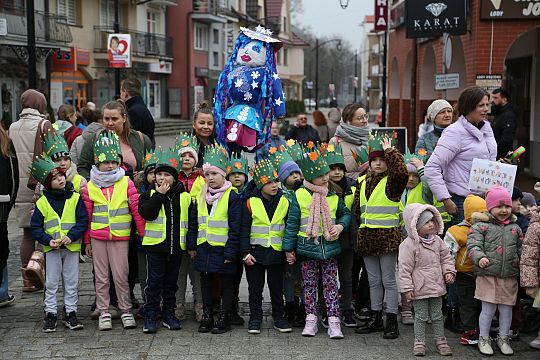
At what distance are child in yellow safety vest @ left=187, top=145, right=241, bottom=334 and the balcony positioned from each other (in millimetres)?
30307

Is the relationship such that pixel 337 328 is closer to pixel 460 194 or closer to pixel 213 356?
pixel 213 356

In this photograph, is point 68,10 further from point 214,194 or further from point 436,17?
point 214,194

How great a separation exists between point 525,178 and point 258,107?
11682mm

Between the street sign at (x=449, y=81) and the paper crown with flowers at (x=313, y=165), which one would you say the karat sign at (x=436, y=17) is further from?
the paper crown with flowers at (x=313, y=165)

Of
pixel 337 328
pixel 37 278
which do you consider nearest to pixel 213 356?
pixel 337 328

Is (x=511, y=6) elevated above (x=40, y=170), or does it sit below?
above

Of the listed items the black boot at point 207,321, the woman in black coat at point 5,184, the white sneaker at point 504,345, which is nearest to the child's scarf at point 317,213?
the black boot at point 207,321

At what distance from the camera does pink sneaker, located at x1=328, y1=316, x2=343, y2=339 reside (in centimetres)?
607

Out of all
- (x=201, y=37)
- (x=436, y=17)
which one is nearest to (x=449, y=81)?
(x=436, y=17)

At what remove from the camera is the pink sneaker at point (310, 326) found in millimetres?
6134

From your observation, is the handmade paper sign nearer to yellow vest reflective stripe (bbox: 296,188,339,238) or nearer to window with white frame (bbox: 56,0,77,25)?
yellow vest reflective stripe (bbox: 296,188,339,238)

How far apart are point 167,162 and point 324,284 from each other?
1.72 meters

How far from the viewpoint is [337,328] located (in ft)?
20.1

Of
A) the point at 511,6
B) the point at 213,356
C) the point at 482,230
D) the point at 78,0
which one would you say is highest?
the point at 78,0
